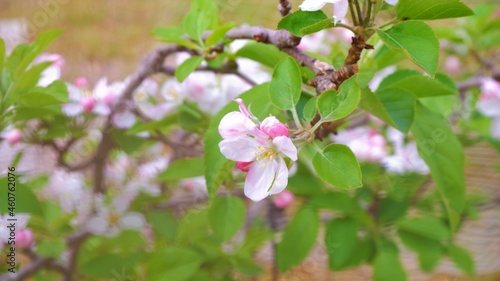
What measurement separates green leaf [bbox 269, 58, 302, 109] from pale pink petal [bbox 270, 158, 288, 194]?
5 centimetres

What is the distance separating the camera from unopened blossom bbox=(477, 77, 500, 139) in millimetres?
797

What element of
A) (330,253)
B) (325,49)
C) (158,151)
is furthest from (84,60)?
(330,253)

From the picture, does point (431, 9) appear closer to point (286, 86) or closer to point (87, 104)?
point (286, 86)

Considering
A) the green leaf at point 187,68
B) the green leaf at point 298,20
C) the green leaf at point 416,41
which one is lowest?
the green leaf at point 187,68

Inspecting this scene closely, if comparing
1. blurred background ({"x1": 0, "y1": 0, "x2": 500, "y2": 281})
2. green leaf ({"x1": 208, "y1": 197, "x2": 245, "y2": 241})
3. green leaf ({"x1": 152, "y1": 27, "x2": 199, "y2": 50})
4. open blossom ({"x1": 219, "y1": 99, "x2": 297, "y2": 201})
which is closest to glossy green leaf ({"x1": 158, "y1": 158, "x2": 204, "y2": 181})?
green leaf ({"x1": 208, "y1": 197, "x2": 245, "y2": 241})

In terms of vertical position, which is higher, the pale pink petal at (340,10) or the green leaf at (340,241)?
the pale pink petal at (340,10)

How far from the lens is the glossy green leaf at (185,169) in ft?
2.06

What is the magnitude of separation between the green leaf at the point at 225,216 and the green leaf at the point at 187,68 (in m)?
0.17

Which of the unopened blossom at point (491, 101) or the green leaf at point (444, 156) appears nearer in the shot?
the green leaf at point (444, 156)

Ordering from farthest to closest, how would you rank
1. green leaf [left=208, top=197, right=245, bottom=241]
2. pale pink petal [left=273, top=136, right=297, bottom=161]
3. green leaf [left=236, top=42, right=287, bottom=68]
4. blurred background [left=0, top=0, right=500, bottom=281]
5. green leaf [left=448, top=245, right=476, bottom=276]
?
blurred background [left=0, top=0, right=500, bottom=281] → green leaf [left=448, top=245, right=476, bottom=276] → green leaf [left=208, top=197, right=245, bottom=241] → green leaf [left=236, top=42, right=287, bottom=68] → pale pink petal [left=273, top=136, right=297, bottom=161]

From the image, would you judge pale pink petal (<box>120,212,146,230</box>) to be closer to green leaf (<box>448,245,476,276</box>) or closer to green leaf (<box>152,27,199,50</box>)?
green leaf (<box>152,27,199,50</box>)

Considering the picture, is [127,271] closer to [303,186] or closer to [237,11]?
[303,186]

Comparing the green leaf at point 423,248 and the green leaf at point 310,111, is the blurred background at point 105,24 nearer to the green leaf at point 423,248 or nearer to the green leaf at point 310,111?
the green leaf at point 423,248

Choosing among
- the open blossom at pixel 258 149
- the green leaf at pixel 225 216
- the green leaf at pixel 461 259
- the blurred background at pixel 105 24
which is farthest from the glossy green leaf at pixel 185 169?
the blurred background at pixel 105 24
